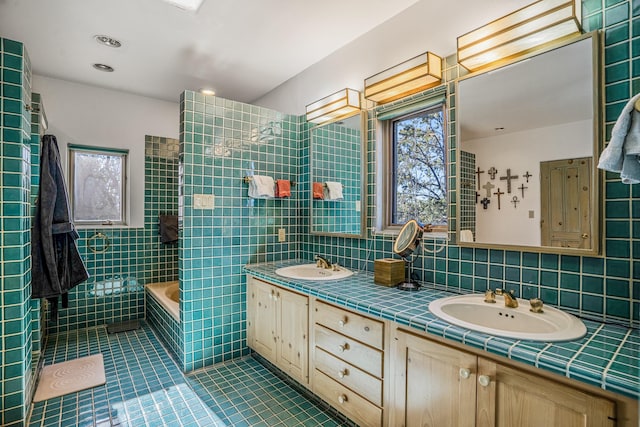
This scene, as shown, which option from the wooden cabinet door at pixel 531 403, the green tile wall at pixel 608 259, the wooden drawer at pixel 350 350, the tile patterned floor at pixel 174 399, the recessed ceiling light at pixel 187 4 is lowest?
the tile patterned floor at pixel 174 399

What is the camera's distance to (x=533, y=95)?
4.99 ft

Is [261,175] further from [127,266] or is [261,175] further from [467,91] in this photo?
[127,266]

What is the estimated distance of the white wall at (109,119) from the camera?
3148 mm

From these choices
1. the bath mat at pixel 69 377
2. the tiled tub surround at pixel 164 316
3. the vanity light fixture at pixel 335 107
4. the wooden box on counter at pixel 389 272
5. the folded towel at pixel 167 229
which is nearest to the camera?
the wooden box on counter at pixel 389 272

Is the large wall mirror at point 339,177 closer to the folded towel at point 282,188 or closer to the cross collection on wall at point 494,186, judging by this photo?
the folded towel at point 282,188

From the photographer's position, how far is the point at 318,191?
9.10ft

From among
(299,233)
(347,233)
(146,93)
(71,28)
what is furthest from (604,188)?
(146,93)

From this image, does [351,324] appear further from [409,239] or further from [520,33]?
[520,33]

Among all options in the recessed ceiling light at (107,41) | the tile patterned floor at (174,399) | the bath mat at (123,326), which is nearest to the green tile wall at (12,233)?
the tile patterned floor at (174,399)

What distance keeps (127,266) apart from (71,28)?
88.8 inches

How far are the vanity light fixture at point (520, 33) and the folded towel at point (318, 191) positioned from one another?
1.41 meters

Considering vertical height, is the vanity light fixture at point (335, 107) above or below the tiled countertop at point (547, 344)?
above

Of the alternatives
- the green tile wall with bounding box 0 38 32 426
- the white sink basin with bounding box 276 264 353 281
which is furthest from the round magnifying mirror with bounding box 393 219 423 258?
the green tile wall with bounding box 0 38 32 426

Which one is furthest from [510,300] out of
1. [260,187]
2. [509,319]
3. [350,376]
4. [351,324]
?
[260,187]
